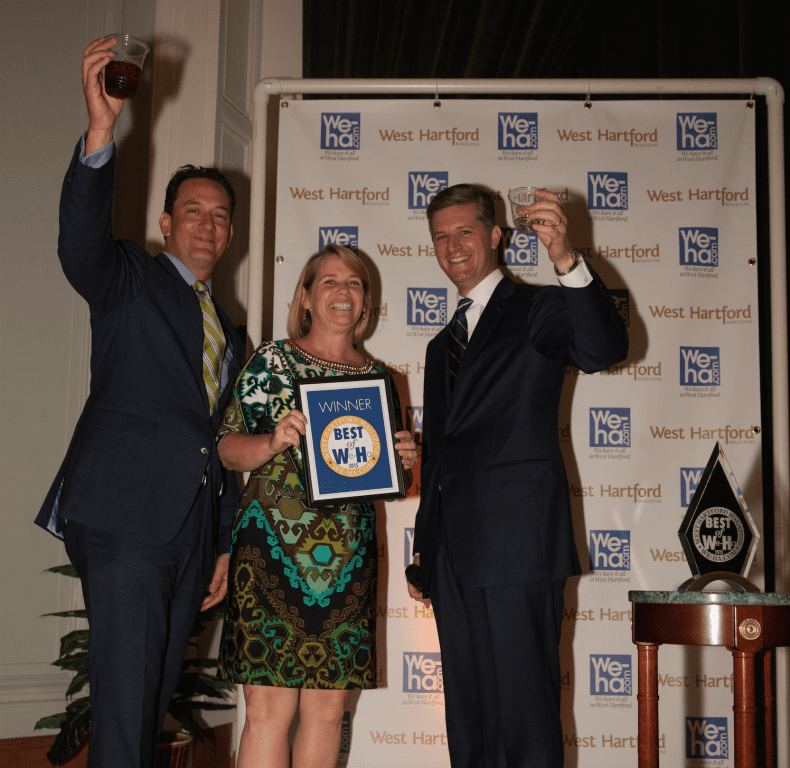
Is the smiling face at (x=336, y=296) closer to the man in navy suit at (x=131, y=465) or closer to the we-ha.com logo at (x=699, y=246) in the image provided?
the man in navy suit at (x=131, y=465)

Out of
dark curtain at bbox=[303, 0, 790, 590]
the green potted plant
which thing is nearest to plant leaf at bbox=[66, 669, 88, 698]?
the green potted plant

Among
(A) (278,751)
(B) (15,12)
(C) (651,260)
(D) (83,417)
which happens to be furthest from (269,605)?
(B) (15,12)

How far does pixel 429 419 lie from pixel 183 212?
1110mm

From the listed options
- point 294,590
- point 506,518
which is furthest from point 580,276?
point 294,590

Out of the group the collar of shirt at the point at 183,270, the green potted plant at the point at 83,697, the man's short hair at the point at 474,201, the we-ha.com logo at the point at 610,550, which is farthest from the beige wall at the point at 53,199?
the we-ha.com logo at the point at 610,550

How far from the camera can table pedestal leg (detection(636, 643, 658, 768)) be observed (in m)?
1.98

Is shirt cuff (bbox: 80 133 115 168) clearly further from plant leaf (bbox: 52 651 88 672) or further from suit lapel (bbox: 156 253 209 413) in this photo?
plant leaf (bbox: 52 651 88 672)

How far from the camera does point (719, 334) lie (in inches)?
131

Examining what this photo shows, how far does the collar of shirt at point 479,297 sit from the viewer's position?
104 inches

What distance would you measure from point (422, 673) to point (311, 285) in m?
1.68

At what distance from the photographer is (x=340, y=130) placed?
346 centimetres

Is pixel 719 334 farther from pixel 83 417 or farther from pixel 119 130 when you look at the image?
pixel 119 130

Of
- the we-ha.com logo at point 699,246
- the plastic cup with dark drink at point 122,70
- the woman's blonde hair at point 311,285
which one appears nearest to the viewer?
the plastic cup with dark drink at point 122,70

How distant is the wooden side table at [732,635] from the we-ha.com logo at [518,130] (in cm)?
216
